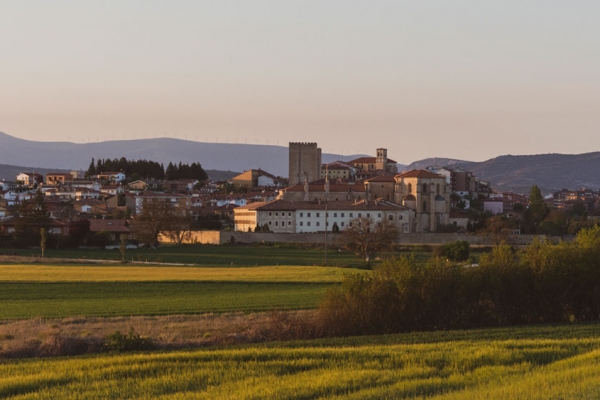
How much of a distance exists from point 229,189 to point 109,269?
93108 millimetres

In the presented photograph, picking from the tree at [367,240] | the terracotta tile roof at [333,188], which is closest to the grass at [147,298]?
the tree at [367,240]

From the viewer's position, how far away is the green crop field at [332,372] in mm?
13242

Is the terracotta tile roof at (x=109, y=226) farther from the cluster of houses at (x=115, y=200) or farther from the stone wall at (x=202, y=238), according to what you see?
the stone wall at (x=202, y=238)

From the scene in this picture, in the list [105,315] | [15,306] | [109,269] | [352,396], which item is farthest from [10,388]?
[109,269]

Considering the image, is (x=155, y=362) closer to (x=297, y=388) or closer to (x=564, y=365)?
(x=297, y=388)

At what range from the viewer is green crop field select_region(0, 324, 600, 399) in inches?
521

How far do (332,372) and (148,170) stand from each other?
140691 mm

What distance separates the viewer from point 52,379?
14.7 m

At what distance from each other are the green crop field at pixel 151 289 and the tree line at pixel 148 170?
330 feet

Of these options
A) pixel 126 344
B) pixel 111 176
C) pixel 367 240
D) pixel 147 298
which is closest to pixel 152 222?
pixel 367 240

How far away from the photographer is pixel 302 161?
135 meters

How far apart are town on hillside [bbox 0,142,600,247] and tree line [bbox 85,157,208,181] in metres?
9.01

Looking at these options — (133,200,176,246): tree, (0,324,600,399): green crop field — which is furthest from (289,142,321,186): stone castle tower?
(0,324,600,399): green crop field

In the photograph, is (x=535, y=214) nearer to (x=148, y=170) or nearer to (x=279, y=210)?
(x=279, y=210)
